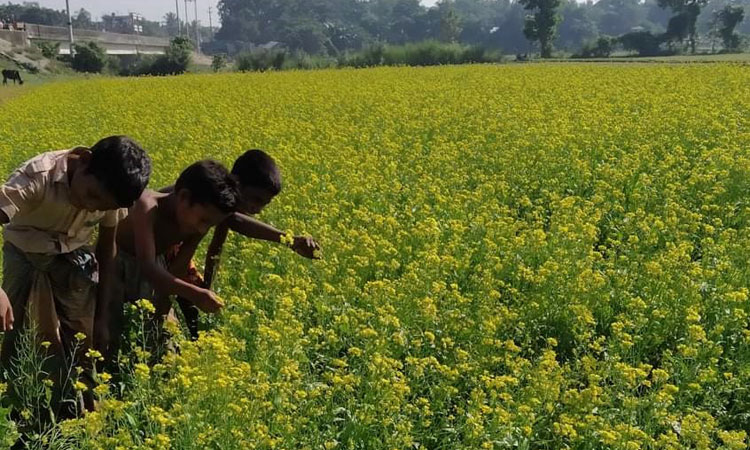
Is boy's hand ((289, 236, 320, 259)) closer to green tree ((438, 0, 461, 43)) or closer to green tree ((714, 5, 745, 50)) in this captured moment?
green tree ((714, 5, 745, 50))

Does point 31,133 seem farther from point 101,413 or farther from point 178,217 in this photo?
point 101,413

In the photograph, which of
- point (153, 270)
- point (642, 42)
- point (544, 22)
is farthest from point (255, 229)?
point (642, 42)

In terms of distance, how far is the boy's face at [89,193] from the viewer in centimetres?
292

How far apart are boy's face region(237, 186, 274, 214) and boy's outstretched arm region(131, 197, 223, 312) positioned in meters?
0.43

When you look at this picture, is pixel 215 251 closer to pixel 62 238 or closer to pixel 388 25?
pixel 62 238

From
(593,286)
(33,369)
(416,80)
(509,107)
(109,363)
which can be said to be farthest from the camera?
(416,80)

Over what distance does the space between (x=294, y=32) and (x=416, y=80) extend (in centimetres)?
9368

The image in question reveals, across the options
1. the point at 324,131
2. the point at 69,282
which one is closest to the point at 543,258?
the point at 69,282

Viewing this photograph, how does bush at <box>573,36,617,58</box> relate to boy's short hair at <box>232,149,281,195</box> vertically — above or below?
below

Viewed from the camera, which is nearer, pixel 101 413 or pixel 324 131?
pixel 101 413

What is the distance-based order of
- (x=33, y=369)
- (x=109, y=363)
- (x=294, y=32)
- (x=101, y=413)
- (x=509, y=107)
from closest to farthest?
(x=101, y=413) < (x=33, y=369) < (x=109, y=363) < (x=509, y=107) < (x=294, y=32)

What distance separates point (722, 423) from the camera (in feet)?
11.2

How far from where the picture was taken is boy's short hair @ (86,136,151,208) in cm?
287

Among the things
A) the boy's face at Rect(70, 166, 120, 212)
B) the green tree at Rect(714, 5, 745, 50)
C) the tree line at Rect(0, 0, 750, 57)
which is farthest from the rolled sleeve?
the tree line at Rect(0, 0, 750, 57)
